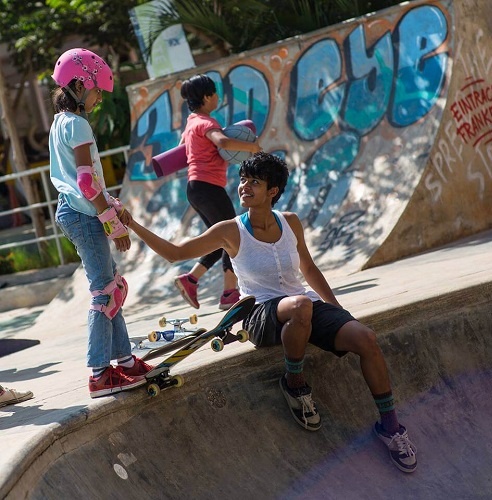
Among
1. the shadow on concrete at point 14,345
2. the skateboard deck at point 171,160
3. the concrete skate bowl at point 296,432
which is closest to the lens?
the concrete skate bowl at point 296,432

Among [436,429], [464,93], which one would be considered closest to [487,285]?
[436,429]

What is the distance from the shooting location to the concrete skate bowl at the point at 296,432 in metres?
4.18

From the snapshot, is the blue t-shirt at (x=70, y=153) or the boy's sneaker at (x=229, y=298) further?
the boy's sneaker at (x=229, y=298)

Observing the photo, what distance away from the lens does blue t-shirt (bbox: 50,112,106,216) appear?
4.50 m

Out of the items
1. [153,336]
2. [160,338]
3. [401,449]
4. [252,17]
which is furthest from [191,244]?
[252,17]

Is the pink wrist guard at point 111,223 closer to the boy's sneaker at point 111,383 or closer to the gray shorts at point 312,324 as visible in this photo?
the boy's sneaker at point 111,383

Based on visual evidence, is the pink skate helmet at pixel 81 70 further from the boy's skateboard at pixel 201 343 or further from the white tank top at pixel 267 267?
the boy's skateboard at pixel 201 343

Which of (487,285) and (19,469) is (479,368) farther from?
(19,469)

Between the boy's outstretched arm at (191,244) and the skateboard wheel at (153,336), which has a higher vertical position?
the boy's outstretched arm at (191,244)

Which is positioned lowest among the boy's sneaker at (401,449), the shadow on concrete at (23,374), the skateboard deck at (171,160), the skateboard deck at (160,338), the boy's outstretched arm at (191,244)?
the boy's sneaker at (401,449)

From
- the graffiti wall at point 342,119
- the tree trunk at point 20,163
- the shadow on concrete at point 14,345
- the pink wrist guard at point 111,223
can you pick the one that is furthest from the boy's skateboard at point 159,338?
the tree trunk at point 20,163

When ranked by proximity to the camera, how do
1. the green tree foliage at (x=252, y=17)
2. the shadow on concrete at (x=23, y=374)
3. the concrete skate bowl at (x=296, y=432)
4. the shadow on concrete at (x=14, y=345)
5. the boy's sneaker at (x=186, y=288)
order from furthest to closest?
the green tree foliage at (x=252, y=17) < the shadow on concrete at (x=14, y=345) < the boy's sneaker at (x=186, y=288) < the shadow on concrete at (x=23, y=374) < the concrete skate bowl at (x=296, y=432)

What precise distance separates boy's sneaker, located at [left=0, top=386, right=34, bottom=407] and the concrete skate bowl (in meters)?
0.83

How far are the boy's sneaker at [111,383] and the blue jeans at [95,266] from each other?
0.20ft
